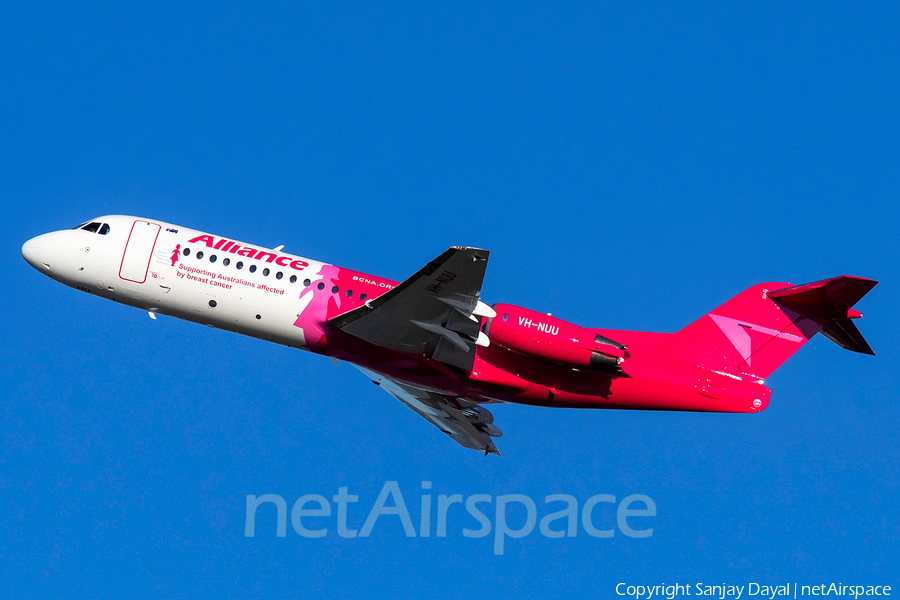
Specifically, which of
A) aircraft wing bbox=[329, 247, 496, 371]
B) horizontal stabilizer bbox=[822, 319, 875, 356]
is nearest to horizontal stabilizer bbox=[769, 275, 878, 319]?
horizontal stabilizer bbox=[822, 319, 875, 356]

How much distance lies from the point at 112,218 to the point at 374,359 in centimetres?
907

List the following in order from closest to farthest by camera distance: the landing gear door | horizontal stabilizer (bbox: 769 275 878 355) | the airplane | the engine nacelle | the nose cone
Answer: the engine nacelle, the airplane, horizontal stabilizer (bbox: 769 275 878 355), the landing gear door, the nose cone

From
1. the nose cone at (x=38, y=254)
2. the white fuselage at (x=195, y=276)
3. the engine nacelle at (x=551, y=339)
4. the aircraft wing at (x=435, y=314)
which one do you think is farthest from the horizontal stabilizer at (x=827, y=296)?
the nose cone at (x=38, y=254)

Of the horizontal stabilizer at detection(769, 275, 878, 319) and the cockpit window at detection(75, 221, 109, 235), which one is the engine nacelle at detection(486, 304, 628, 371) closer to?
the horizontal stabilizer at detection(769, 275, 878, 319)

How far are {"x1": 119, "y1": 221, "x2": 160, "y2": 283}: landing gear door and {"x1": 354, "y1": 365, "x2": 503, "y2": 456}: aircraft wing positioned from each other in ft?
23.0

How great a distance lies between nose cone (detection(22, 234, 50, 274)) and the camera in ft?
77.7

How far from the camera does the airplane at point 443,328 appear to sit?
21.6m

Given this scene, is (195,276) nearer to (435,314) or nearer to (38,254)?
(38,254)

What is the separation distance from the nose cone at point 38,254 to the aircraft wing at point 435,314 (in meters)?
8.91

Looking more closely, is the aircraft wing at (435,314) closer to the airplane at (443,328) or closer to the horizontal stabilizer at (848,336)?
the airplane at (443,328)

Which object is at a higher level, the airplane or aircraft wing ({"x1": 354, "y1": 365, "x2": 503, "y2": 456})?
the airplane

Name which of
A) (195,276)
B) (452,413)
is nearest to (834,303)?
(452,413)

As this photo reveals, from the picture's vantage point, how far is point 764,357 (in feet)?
79.6

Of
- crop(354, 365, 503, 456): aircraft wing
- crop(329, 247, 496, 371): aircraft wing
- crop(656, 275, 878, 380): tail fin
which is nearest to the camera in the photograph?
crop(329, 247, 496, 371): aircraft wing
